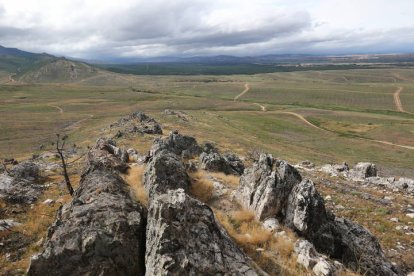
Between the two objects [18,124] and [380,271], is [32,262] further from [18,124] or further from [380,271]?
[18,124]

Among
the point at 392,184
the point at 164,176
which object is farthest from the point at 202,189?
the point at 392,184

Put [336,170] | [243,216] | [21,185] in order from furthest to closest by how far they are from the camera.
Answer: [336,170] → [21,185] → [243,216]

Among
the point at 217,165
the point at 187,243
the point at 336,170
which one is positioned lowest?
the point at 336,170

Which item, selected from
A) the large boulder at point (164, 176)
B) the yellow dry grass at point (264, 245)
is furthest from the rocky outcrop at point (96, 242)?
the yellow dry grass at point (264, 245)

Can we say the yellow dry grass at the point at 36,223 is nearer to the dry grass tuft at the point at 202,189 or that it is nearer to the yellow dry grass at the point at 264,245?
the dry grass tuft at the point at 202,189

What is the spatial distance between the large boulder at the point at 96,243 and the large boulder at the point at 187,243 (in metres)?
0.95

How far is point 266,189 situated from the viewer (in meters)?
19.2

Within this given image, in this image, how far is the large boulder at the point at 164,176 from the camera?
19547 mm

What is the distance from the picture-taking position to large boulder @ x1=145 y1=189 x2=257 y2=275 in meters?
11.9

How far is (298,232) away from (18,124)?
441 ft

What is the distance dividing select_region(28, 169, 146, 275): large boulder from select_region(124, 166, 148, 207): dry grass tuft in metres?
3.75

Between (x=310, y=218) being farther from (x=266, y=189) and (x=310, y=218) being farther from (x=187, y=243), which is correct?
(x=187, y=243)

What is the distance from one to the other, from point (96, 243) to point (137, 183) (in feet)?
31.6

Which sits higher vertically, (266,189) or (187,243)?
(187,243)
